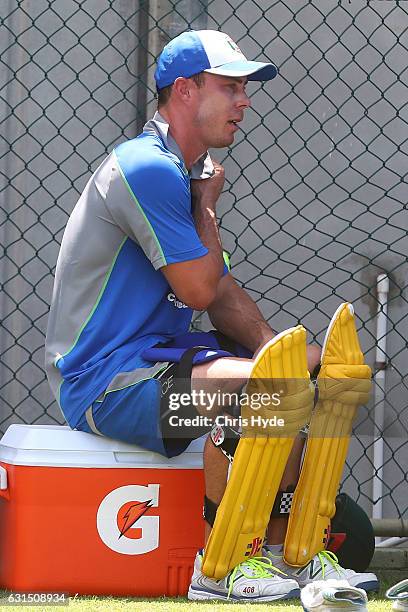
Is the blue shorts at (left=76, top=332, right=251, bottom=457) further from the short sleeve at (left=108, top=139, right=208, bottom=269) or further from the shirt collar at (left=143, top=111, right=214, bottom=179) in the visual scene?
the shirt collar at (left=143, top=111, right=214, bottom=179)

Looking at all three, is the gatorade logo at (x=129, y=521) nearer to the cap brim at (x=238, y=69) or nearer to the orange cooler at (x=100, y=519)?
the orange cooler at (x=100, y=519)

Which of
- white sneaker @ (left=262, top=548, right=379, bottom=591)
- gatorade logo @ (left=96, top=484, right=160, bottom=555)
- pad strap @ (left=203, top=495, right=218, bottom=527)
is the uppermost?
pad strap @ (left=203, top=495, right=218, bottom=527)

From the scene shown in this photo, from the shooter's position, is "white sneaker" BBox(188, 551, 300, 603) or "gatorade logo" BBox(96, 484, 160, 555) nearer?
"white sneaker" BBox(188, 551, 300, 603)

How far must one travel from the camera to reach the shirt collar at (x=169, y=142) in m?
3.05

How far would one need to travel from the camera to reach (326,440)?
2865 mm

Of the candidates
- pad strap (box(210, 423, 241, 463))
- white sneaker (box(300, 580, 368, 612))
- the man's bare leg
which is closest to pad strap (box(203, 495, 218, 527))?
the man's bare leg

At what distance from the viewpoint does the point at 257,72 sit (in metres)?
3.14

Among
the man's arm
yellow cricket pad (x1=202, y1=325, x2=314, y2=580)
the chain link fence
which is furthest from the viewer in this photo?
the chain link fence

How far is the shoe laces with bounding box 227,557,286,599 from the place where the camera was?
2.71m

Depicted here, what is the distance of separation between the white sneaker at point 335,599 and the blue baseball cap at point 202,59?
4.59ft

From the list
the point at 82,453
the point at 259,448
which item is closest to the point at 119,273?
the point at 82,453

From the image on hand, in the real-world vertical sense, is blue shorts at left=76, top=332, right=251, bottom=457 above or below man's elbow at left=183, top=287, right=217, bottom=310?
below

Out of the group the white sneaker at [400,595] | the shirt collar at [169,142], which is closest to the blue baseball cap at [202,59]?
the shirt collar at [169,142]

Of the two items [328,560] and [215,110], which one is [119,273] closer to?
[215,110]
